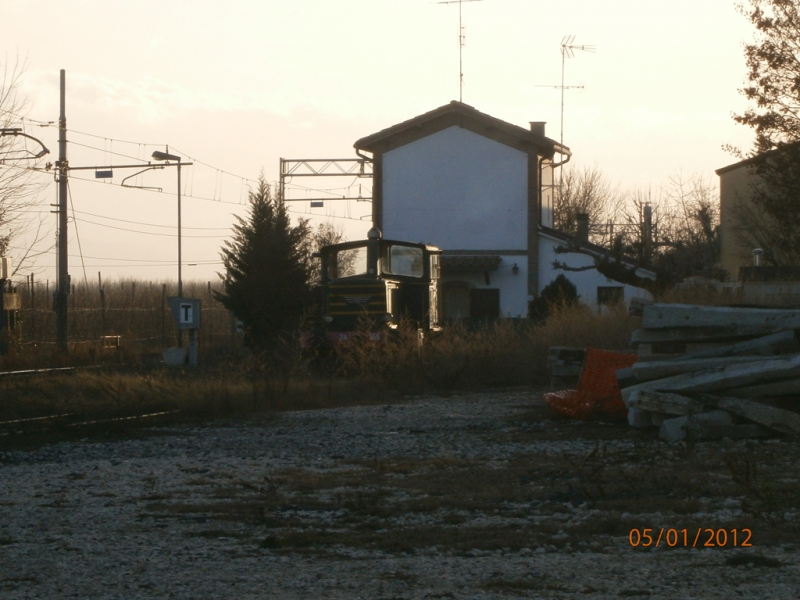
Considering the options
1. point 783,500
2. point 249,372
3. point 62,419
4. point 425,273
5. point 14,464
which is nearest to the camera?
point 783,500

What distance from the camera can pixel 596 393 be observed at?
1206 centimetres

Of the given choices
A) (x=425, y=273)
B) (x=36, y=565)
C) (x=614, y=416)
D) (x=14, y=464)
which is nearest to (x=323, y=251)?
(x=425, y=273)

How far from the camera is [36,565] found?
17.3ft

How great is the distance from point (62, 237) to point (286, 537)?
76.7 feet

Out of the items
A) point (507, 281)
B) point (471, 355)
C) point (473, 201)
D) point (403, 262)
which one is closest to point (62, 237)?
point (403, 262)

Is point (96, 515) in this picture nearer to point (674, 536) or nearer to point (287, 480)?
point (287, 480)

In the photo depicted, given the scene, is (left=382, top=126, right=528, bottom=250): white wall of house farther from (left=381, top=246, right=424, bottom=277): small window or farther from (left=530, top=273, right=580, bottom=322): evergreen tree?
(left=381, top=246, right=424, bottom=277): small window

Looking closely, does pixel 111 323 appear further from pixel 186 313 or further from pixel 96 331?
pixel 186 313

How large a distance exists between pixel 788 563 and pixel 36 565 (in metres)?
3.83

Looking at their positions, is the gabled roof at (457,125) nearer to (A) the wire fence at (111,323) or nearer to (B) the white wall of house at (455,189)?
(B) the white wall of house at (455,189)

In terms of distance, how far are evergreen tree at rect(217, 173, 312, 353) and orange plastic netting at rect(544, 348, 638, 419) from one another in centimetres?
1795

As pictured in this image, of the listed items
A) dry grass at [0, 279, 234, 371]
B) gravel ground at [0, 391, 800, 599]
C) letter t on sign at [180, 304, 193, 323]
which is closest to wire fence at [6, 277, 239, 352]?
dry grass at [0, 279, 234, 371]

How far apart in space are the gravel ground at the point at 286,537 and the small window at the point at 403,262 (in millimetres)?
9989

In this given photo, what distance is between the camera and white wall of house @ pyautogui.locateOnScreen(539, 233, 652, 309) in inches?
1501
